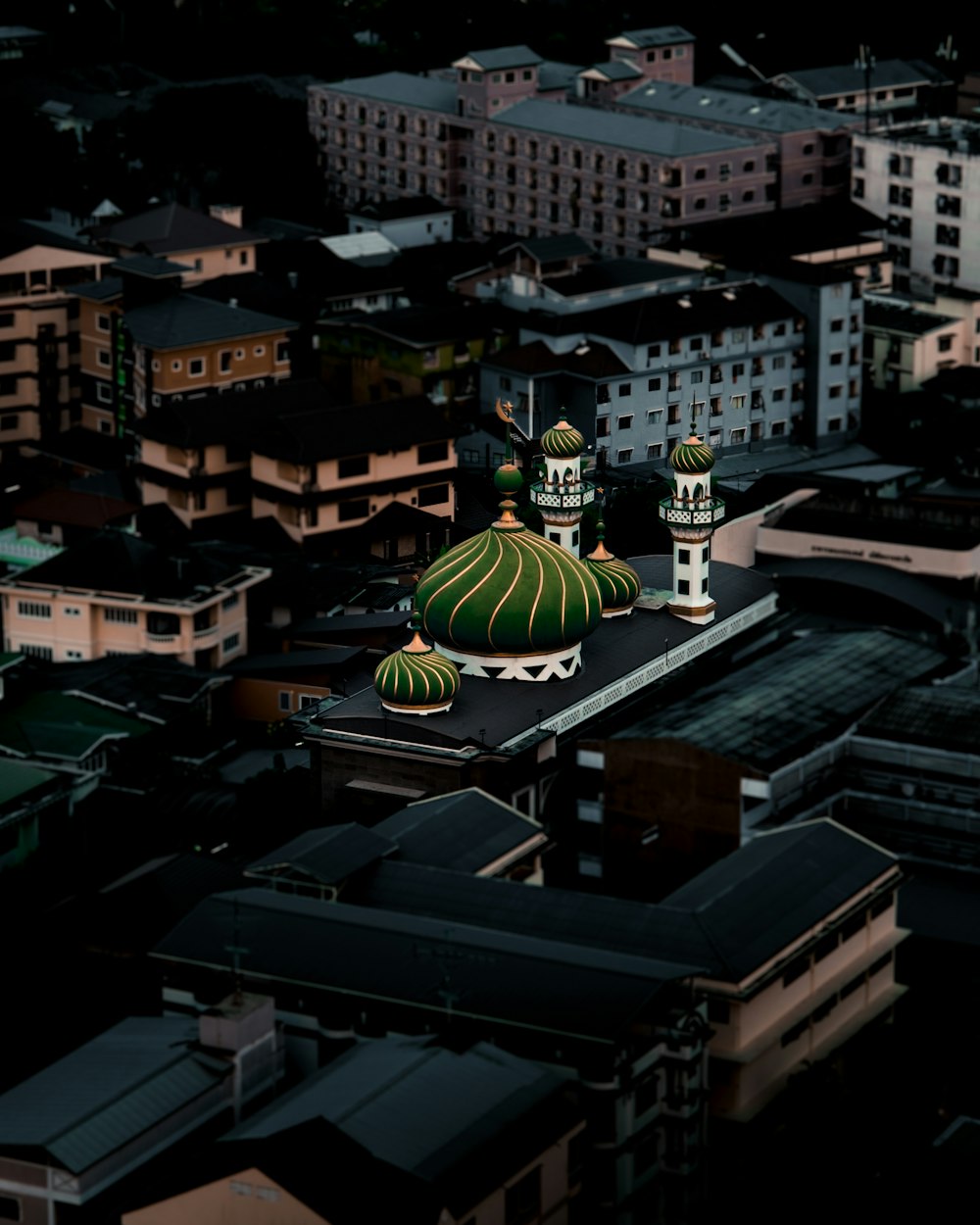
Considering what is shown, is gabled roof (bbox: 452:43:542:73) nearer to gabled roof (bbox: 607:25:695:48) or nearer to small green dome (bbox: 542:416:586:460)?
gabled roof (bbox: 607:25:695:48)

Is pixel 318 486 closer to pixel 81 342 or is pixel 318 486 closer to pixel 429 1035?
pixel 81 342

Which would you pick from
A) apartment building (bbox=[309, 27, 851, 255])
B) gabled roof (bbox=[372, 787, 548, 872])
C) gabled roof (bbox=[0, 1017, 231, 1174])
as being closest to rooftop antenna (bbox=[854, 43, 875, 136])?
apartment building (bbox=[309, 27, 851, 255])

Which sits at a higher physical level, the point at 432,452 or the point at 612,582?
the point at 612,582

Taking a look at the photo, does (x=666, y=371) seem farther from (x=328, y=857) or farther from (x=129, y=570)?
(x=328, y=857)

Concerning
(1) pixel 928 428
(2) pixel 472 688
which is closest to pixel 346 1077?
(2) pixel 472 688

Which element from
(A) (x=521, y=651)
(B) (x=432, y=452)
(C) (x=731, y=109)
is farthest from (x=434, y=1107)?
(C) (x=731, y=109)
